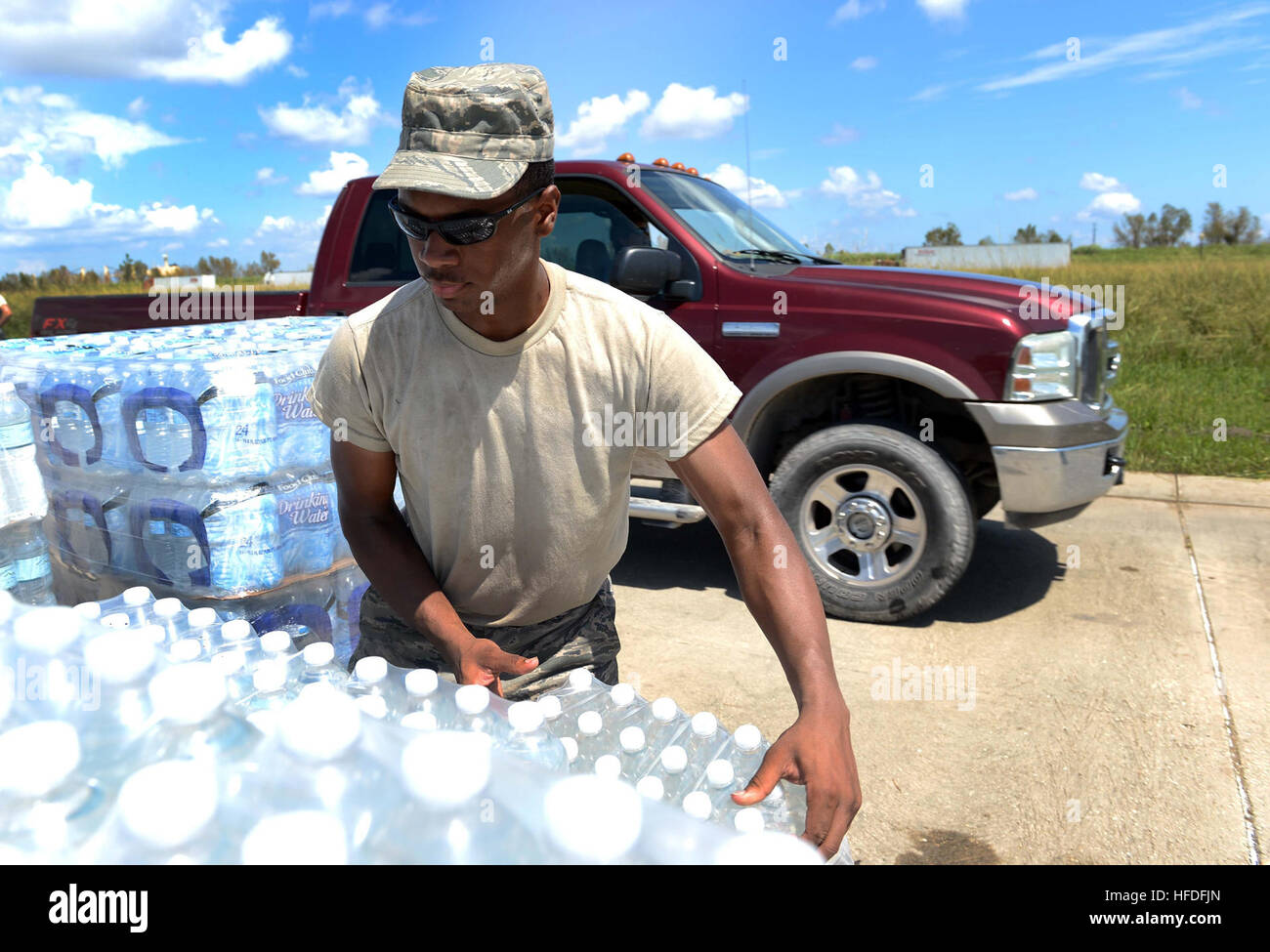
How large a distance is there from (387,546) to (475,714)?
725mm

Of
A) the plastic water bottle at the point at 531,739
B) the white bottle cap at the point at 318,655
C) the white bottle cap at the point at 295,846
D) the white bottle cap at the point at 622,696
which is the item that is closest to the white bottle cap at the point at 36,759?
the white bottle cap at the point at 295,846

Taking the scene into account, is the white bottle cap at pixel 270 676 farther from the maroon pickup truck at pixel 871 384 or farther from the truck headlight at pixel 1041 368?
the truck headlight at pixel 1041 368

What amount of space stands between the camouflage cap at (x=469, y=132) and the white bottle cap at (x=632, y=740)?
981 millimetres

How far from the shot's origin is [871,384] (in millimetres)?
5125

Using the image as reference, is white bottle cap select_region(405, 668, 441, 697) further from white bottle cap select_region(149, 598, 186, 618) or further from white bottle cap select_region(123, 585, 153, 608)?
white bottle cap select_region(123, 585, 153, 608)

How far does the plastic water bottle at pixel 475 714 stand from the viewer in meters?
1.48

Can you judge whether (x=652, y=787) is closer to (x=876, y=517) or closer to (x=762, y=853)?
(x=762, y=853)

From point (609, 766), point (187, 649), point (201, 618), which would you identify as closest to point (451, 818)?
point (609, 766)

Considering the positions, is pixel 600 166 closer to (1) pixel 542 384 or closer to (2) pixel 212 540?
(2) pixel 212 540

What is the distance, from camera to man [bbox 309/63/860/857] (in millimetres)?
1761

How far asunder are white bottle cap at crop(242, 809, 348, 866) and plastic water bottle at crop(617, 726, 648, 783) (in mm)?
857
